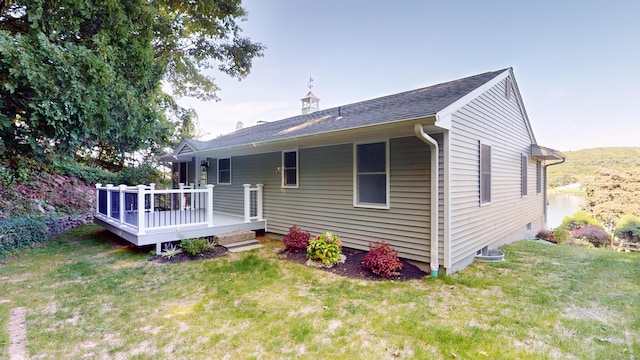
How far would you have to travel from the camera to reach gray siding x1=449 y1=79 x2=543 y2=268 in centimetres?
492

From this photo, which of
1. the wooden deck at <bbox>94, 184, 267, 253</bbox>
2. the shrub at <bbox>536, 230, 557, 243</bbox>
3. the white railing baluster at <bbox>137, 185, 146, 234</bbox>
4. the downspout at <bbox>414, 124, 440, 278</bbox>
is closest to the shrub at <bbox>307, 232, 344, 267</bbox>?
the downspout at <bbox>414, 124, 440, 278</bbox>

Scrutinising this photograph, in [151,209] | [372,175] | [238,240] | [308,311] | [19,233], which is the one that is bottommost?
[308,311]

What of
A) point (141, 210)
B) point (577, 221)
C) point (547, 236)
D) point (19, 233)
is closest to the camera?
point (141, 210)

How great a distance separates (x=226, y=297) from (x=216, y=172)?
253 inches

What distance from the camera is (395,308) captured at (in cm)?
352

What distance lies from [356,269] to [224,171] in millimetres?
6102

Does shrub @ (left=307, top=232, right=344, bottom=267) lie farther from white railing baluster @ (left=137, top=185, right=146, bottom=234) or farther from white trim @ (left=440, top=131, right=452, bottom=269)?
white railing baluster @ (left=137, top=185, right=146, bottom=234)

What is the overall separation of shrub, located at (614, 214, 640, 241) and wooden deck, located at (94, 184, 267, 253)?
14.4 meters

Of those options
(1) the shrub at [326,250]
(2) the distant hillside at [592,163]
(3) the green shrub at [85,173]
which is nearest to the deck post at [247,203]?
(1) the shrub at [326,250]

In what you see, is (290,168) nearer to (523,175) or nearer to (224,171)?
(224,171)

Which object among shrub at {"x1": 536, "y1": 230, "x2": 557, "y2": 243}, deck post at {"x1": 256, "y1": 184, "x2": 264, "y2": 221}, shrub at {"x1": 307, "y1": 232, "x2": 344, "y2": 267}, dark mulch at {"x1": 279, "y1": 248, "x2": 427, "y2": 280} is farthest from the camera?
shrub at {"x1": 536, "y1": 230, "x2": 557, "y2": 243}

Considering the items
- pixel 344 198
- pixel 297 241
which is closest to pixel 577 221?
pixel 344 198

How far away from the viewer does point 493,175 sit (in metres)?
6.45

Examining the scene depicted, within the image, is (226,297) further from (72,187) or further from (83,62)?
(72,187)
